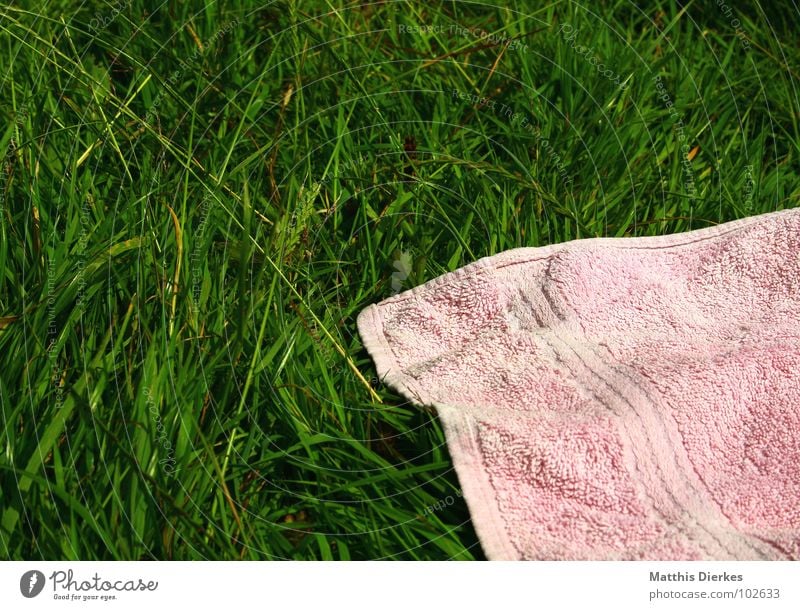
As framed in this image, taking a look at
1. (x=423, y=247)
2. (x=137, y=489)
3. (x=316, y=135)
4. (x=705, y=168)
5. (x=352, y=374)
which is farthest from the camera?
(x=705, y=168)

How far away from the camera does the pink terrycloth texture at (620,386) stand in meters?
0.91

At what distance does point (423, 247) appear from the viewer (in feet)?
4.01

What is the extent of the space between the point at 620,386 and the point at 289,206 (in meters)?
0.53

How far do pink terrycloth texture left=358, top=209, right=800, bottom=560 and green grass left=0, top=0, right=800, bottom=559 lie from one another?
0.06 m

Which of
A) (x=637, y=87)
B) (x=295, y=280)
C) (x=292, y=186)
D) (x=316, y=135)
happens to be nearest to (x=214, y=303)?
(x=295, y=280)

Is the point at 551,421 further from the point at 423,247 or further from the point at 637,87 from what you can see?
the point at 637,87

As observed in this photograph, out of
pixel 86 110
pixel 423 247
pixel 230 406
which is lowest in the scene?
pixel 230 406

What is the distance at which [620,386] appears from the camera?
39.2 inches

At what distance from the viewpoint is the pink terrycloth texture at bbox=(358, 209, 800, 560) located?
35.8 inches

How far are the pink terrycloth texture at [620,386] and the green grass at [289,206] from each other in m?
0.06

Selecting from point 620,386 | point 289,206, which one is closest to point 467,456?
point 620,386

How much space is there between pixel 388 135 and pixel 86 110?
1.49 ft

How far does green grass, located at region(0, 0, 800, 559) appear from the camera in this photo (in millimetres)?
915

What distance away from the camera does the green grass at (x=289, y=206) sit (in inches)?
36.0
